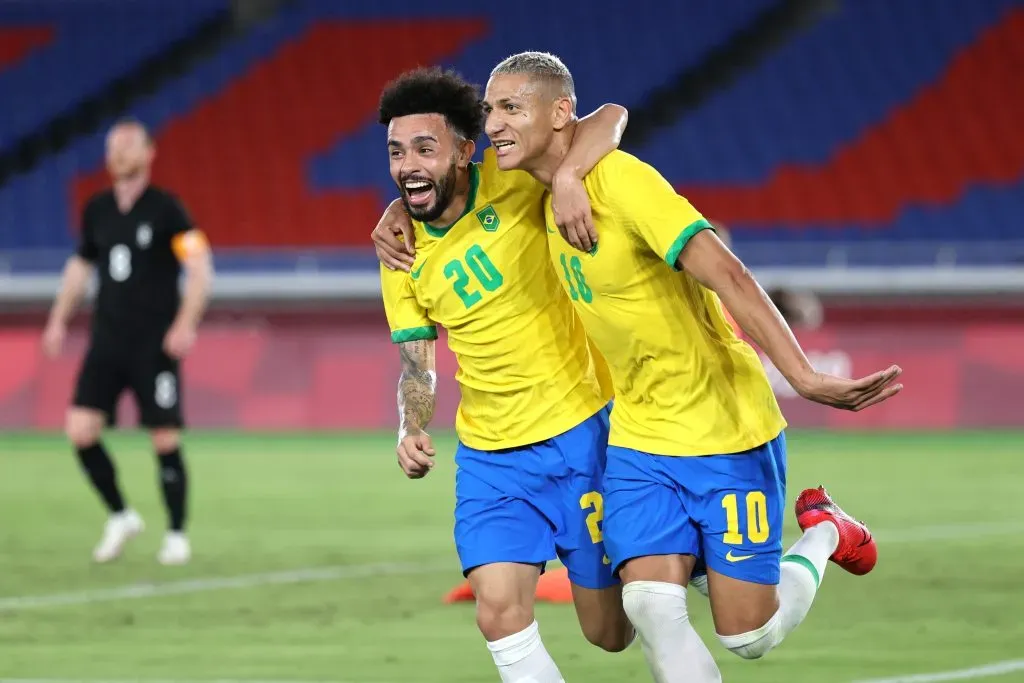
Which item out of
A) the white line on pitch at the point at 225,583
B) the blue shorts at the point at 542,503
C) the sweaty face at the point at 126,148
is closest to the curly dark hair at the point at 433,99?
the blue shorts at the point at 542,503

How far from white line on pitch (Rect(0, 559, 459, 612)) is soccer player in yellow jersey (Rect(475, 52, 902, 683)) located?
13.5ft

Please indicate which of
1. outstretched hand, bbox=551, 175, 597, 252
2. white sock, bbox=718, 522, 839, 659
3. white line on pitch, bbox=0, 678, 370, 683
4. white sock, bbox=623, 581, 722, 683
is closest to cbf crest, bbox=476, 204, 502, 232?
outstretched hand, bbox=551, 175, 597, 252

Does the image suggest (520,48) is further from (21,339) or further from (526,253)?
(526,253)

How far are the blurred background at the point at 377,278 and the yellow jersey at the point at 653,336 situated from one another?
5.14 ft

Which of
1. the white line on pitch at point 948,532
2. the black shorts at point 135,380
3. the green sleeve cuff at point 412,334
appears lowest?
the white line on pitch at point 948,532

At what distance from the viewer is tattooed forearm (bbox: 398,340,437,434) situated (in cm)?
560

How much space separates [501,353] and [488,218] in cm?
44

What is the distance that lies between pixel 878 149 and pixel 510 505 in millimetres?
20257

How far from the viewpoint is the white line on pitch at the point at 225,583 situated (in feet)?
28.0

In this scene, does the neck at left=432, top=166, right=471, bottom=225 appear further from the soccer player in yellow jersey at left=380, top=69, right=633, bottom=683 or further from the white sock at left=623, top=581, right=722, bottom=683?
the white sock at left=623, top=581, right=722, bottom=683

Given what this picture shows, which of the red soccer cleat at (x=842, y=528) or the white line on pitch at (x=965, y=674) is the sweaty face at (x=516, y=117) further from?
the white line on pitch at (x=965, y=674)

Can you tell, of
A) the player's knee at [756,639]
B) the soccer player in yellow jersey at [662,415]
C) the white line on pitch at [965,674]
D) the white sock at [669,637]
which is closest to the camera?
the white sock at [669,637]

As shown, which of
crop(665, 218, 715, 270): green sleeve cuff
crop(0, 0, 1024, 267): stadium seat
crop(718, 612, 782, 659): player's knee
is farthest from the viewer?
crop(0, 0, 1024, 267): stadium seat

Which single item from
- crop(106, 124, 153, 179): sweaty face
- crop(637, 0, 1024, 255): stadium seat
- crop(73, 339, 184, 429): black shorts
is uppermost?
crop(637, 0, 1024, 255): stadium seat
